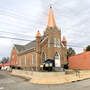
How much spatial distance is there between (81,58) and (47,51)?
30.9 ft

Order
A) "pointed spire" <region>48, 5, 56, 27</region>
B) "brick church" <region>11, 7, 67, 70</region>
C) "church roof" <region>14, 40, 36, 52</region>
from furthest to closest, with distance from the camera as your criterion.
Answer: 1. "church roof" <region>14, 40, 36, 52</region>
2. "pointed spire" <region>48, 5, 56, 27</region>
3. "brick church" <region>11, 7, 67, 70</region>

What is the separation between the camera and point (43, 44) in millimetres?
58812

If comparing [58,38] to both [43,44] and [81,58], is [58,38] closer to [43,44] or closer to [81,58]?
[43,44]

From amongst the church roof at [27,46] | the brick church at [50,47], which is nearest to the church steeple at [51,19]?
the brick church at [50,47]

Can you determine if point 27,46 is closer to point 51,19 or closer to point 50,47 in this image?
point 51,19

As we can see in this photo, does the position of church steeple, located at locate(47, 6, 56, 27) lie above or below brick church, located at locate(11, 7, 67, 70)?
above

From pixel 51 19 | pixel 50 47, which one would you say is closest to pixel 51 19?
pixel 51 19

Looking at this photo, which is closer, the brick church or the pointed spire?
the brick church

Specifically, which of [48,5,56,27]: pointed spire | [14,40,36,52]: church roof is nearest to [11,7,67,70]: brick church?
[48,5,56,27]: pointed spire

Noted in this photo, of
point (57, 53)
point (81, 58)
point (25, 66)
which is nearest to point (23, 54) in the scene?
point (25, 66)

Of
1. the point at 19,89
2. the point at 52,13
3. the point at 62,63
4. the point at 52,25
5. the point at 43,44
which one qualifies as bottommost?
the point at 19,89

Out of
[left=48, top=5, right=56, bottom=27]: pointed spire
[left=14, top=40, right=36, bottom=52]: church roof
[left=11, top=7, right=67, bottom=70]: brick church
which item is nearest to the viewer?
[left=11, top=7, right=67, bottom=70]: brick church

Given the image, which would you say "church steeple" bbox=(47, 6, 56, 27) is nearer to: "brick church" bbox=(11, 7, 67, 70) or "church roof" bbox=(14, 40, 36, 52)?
"brick church" bbox=(11, 7, 67, 70)

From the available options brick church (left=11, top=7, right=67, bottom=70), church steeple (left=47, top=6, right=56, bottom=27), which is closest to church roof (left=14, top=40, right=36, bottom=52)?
brick church (left=11, top=7, right=67, bottom=70)
